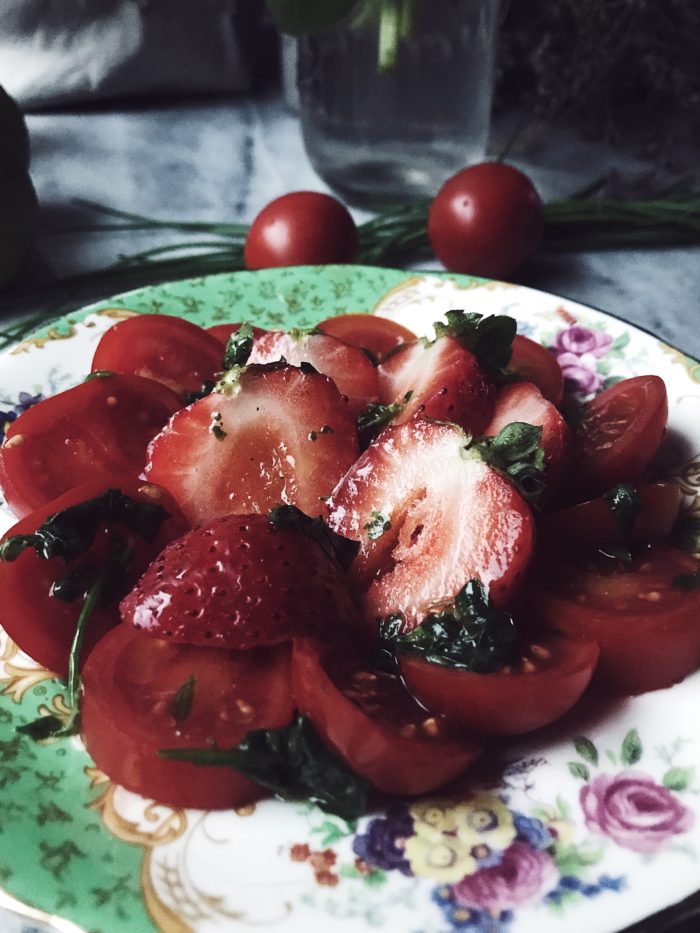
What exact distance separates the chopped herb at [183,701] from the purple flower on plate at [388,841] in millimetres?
175

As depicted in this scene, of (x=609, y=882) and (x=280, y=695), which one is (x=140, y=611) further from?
(x=609, y=882)

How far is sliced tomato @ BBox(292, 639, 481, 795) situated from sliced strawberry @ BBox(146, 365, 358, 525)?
23 centimetres

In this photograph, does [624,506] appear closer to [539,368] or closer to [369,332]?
[539,368]

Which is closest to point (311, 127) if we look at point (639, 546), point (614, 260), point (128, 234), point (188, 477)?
point (128, 234)

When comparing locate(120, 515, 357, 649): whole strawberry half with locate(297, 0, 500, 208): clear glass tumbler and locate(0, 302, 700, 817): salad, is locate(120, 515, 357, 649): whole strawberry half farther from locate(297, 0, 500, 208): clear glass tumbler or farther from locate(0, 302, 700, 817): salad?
locate(297, 0, 500, 208): clear glass tumbler

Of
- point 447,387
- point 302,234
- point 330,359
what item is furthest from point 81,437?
point 302,234

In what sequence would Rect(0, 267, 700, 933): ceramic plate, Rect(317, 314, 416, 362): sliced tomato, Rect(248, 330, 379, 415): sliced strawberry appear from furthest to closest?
Rect(317, 314, 416, 362): sliced tomato → Rect(248, 330, 379, 415): sliced strawberry → Rect(0, 267, 700, 933): ceramic plate

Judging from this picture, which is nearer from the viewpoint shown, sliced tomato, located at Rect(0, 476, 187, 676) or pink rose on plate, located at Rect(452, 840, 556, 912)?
pink rose on plate, located at Rect(452, 840, 556, 912)

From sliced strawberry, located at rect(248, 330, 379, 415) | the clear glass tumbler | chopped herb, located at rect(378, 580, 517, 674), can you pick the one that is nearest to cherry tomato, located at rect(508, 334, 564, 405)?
sliced strawberry, located at rect(248, 330, 379, 415)

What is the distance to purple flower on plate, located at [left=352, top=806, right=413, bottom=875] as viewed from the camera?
2.54 feet

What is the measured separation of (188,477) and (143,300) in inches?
19.8

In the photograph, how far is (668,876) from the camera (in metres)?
0.74

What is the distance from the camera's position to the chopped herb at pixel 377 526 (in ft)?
3.14

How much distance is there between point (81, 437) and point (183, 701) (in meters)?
0.40
